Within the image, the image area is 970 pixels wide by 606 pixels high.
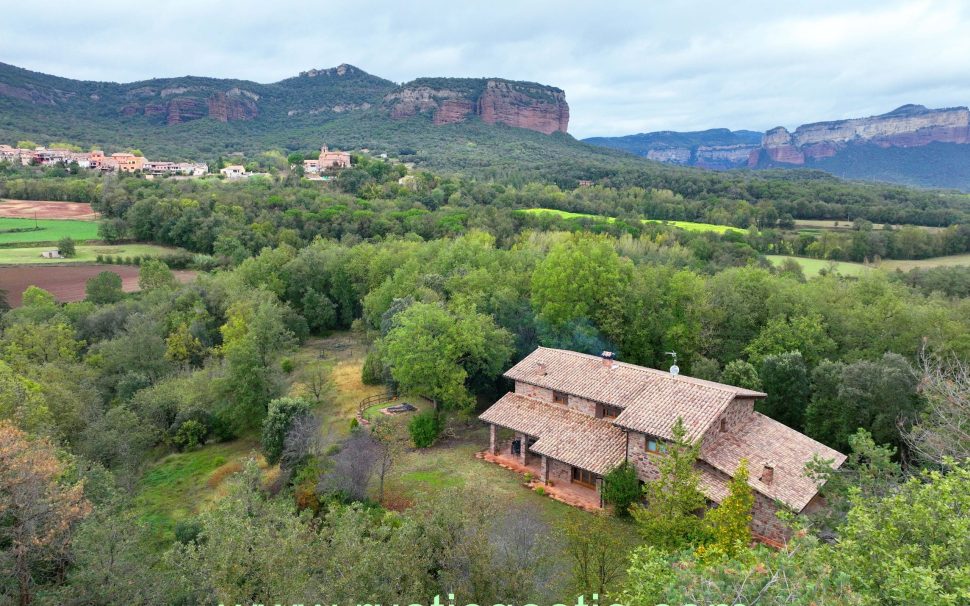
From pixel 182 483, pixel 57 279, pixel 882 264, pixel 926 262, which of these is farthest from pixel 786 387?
pixel 57 279

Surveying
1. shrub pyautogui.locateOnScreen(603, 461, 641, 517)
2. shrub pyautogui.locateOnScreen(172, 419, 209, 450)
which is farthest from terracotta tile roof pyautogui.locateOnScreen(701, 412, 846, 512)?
shrub pyautogui.locateOnScreen(172, 419, 209, 450)

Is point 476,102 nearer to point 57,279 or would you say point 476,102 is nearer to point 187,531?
point 57,279

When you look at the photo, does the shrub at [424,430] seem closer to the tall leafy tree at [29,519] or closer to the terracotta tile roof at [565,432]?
the terracotta tile roof at [565,432]

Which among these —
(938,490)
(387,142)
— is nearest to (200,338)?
(938,490)

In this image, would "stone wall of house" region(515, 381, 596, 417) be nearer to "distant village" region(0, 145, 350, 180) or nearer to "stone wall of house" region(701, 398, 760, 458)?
"stone wall of house" region(701, 398, 760, 458)

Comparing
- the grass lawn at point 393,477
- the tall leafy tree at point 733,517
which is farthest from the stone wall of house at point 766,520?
the tall leafy tree at point 733,517
